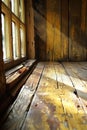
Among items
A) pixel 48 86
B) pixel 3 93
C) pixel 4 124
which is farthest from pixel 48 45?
pixel 4 124

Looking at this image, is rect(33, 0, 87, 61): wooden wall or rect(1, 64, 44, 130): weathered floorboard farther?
rect(33, 0, 87, 61): wooden wall

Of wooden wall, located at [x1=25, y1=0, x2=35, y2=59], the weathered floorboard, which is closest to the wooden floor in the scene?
the weathered floorboard

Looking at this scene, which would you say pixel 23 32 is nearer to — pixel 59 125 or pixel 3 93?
pixel 3 93

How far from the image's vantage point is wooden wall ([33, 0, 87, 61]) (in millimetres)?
4005

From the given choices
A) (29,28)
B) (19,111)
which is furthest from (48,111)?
(29,28)

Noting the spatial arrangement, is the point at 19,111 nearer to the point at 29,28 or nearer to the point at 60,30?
the point at 29,28

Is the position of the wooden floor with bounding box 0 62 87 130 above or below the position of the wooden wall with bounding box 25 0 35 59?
below

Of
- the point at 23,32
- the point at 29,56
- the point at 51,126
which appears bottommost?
the point at 51,126

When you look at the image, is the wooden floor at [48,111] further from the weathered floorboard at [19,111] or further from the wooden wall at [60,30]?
the wooden wall at [60,30]

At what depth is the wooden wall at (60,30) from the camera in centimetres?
401

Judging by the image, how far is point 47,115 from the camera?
3.13 ft

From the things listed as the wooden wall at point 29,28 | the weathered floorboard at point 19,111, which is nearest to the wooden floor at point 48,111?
the weathered floorboard at point 19,111

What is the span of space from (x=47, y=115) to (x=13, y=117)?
0.55ft

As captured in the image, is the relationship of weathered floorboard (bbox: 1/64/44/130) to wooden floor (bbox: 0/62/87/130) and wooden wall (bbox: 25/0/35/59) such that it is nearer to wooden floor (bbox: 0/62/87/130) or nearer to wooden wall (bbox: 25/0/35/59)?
wooden floor (bbox: 0/62/87/130)
